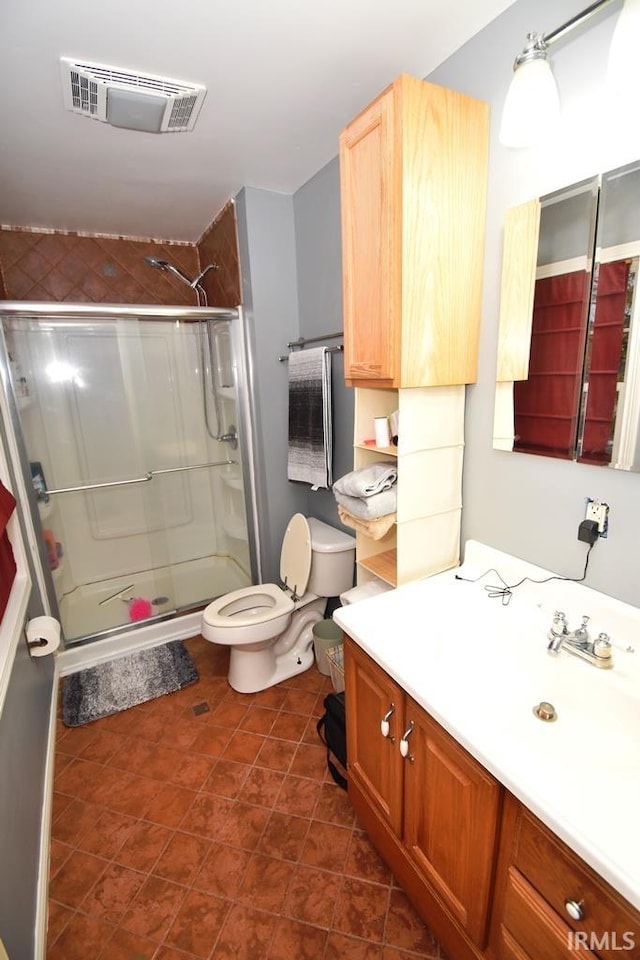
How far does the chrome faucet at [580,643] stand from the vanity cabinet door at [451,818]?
381 mm

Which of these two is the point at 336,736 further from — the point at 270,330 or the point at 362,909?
the point at 270,330

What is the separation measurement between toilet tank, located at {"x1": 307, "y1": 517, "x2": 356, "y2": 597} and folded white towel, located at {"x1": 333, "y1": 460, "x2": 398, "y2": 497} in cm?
66

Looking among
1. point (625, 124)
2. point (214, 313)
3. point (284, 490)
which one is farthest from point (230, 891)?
point (214, 313)

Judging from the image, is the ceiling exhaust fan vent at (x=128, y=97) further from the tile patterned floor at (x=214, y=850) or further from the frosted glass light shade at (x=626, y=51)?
the tile patterned floor at (x=214, y=850)

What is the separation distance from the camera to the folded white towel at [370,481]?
139cm

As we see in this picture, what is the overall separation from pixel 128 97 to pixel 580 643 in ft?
7.06

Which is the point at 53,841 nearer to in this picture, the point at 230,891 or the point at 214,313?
the point at 230,891

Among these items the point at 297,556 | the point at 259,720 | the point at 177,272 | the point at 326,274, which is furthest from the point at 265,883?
the point at 177,272

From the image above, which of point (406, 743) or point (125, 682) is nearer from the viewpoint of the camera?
point (406, 743)

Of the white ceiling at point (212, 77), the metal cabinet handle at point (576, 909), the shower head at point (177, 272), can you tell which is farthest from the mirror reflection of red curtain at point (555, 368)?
the shower head at point (177, 272)

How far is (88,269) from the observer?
2.65 m

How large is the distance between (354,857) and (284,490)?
1671 mm

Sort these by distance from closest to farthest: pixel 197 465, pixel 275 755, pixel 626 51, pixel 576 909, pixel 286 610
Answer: pixel 576 909
pixel 626 51
pixel 275 755
pixel 286 610
pixel 197 465

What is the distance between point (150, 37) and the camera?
121cm
